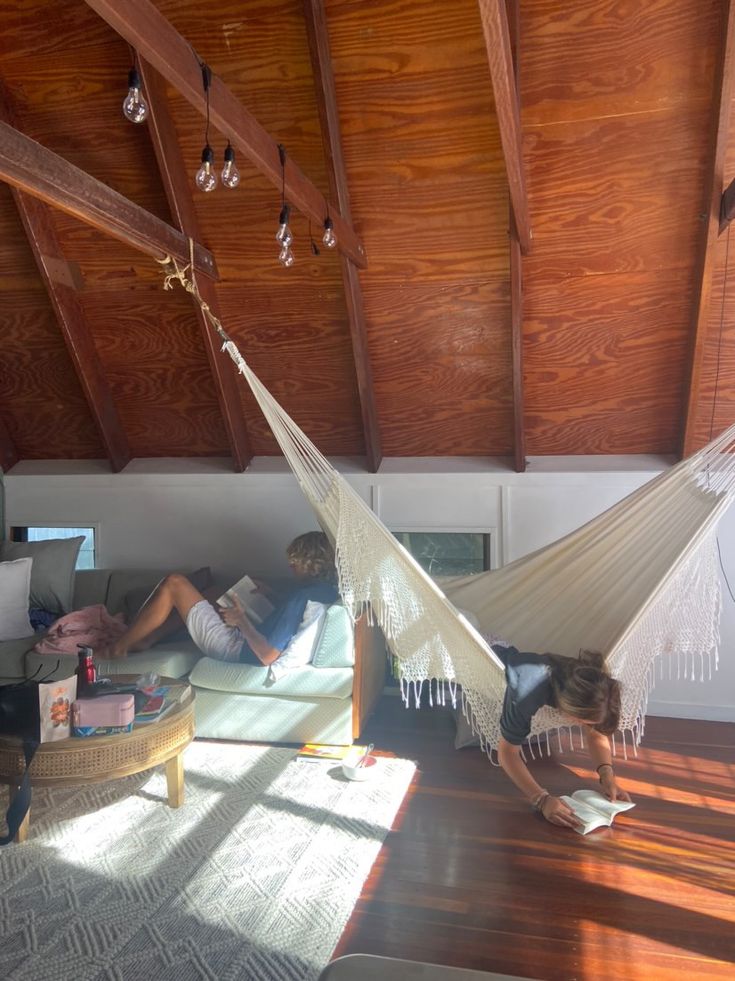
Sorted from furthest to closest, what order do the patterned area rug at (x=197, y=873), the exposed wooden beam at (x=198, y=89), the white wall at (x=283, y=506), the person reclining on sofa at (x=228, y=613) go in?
the white wall at (x=283, y=506)
the person reclining on sofa at (x=228, y=613)
the patterned area rug at (x=197, y=873)
the exposed wooden beam at (x=198, y=89)

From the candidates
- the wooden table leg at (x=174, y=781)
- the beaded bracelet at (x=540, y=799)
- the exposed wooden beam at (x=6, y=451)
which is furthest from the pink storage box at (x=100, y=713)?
the exposed wooden beam at (x=6, y=451)

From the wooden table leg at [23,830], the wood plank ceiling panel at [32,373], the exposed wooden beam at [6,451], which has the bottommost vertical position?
the wooden table leg at [23,830]

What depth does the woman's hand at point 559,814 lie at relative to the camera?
7.65 ft

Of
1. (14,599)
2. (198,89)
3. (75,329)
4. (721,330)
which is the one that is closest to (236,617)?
(14,599)

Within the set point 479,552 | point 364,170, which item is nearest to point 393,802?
point 479,552

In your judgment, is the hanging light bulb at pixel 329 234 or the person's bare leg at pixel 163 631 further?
the person's bare leg at pixel 163 631

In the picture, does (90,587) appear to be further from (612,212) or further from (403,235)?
(612,212)

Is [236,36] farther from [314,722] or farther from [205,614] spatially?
[314,722]

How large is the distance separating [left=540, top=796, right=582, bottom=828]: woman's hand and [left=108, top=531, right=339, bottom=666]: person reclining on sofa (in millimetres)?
1033

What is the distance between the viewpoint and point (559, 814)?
2.34m

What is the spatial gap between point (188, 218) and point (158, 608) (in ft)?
4.94

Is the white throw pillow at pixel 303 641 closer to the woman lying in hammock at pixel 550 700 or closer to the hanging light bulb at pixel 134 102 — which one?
the woman lying in hammock at pixel 550 700

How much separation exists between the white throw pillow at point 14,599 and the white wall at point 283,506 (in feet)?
2.12

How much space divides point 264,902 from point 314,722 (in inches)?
39.4
